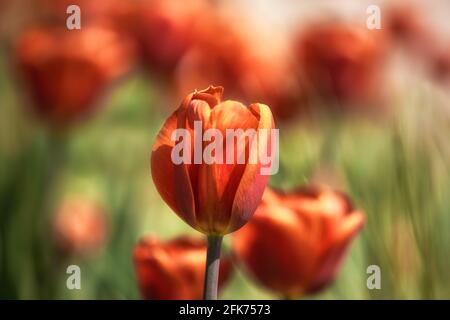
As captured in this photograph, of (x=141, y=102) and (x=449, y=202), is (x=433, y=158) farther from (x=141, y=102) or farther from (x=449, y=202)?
(x=141, y=102)

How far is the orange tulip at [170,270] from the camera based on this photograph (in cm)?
64

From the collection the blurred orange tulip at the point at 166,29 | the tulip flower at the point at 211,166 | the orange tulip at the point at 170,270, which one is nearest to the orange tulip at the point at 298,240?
the orange tulip at the point at 170,270

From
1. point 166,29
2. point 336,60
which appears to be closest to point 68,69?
point 166,29

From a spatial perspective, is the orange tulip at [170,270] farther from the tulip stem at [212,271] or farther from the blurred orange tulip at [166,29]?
the blurred orange tulip at [166,29]

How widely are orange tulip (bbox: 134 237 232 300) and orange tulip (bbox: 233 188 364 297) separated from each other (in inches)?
1.3

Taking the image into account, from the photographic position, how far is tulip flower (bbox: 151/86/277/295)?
52cm

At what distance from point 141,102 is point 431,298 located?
49 cm

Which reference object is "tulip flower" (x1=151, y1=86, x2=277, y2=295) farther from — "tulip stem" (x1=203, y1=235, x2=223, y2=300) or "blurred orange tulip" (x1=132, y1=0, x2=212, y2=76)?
"blurred orange tulip" (x1=132, y1=0, x2=212, y2=76)

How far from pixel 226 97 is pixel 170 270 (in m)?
0.28

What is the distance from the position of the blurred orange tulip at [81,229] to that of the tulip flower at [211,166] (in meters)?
0.38

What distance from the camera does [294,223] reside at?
678 mm

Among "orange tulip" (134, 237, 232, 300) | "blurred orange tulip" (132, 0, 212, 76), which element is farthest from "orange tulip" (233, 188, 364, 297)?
"blurred orange tulip" (132, 0, 212, 76)
